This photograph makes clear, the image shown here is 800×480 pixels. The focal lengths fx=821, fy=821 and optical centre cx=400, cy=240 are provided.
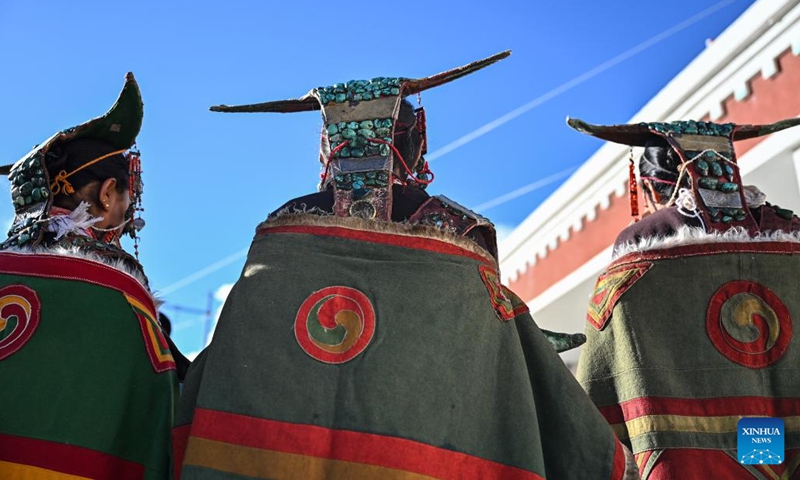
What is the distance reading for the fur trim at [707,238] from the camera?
2.80 meters

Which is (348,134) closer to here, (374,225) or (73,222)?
(374,225)

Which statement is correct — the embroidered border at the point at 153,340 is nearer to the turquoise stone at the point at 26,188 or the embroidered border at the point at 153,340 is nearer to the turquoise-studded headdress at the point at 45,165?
the turquoise-studded headdress at the point at 45,165

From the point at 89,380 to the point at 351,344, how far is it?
2.50 feet

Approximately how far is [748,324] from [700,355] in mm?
193

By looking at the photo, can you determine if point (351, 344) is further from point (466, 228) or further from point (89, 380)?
point (89, 380)

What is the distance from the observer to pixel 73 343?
7.45ft

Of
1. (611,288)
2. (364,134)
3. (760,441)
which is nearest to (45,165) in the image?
(364,134)

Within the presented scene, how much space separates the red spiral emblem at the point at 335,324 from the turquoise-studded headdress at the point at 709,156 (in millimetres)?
1418

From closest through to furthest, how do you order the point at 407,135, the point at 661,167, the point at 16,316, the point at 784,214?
the point at 16,316 → the point at 407,135 → the point at 784,214 → the point at 661,167

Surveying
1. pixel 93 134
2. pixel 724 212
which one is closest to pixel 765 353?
pixel 724 212

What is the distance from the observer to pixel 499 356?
7.18ft

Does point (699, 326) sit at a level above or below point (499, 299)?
above

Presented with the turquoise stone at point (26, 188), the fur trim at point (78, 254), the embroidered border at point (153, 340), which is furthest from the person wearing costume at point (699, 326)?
the turquoise stone at point (26, 188)

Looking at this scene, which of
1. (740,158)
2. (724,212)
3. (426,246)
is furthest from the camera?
(740,158)
